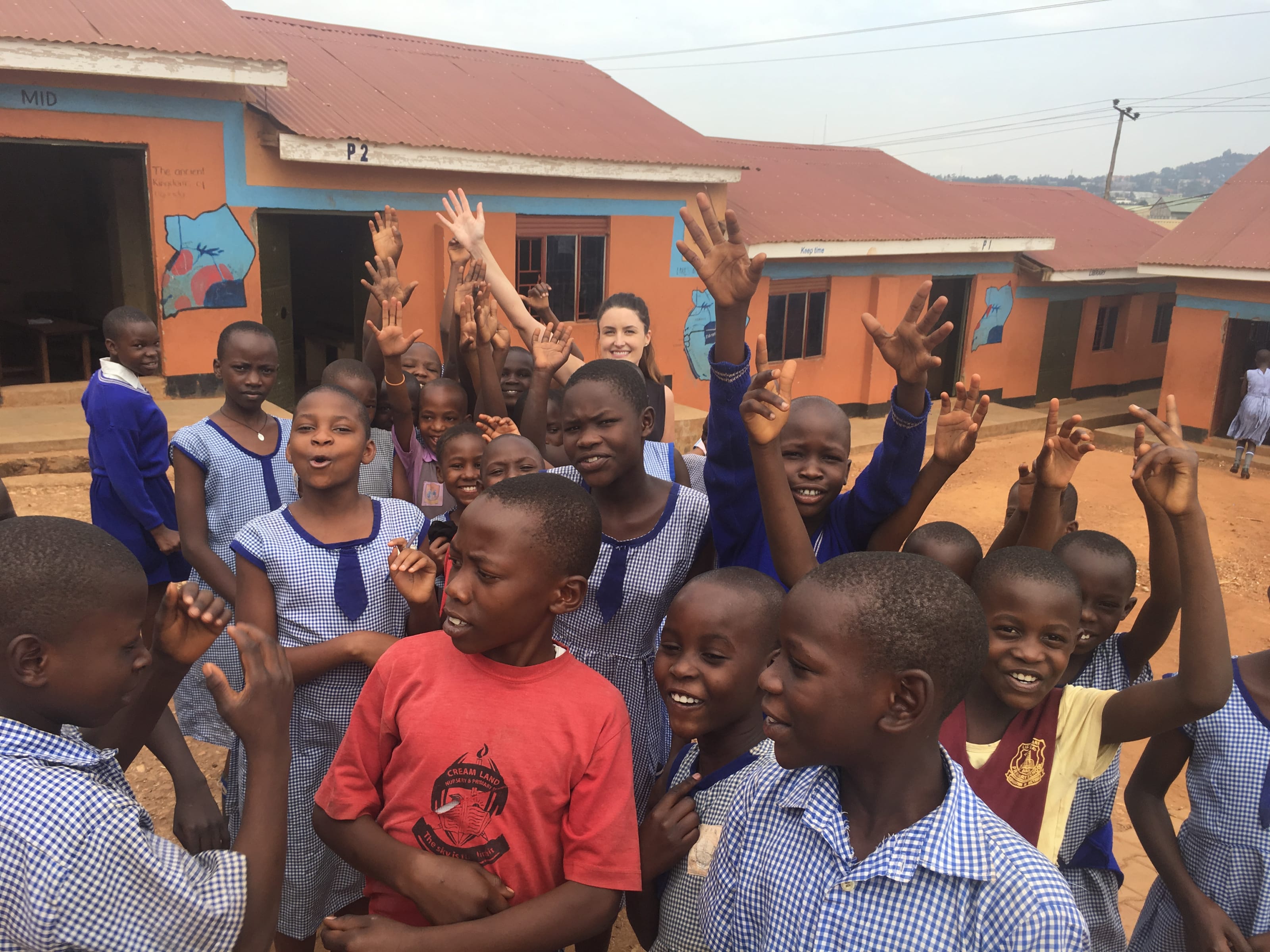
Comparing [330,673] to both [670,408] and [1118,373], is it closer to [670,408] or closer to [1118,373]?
[670,408]

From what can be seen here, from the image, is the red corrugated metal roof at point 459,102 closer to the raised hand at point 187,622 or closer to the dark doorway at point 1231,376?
the dark doorway at point 1231,376

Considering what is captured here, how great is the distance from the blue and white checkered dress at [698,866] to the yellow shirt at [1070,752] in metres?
0.47

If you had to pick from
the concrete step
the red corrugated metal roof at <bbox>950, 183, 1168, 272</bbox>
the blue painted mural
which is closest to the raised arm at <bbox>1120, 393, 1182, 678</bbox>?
the concrete step

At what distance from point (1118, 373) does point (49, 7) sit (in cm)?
1673

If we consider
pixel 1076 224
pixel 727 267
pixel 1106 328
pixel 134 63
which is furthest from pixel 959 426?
pixel 1076 224

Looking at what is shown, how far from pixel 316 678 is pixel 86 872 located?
1025mm

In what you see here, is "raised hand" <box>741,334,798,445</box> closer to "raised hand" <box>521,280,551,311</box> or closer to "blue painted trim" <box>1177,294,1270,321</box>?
"raised hand" <box>521,280,551,311</box>

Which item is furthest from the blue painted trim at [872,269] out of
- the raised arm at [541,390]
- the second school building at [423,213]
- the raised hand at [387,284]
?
the raised arm at [541,390]

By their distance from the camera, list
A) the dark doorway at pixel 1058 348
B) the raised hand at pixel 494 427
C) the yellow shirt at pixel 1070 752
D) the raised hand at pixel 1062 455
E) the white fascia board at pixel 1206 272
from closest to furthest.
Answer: the yellow shirt at pixel 1070 752 < the raised hand at pixel 1062 455 < the raised hand at pixel 494 427 < the white fascia board at pixel 1206 272 < the dark doorway at pixel 1058 348

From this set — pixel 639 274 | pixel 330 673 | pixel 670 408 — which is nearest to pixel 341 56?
pixel 639 274

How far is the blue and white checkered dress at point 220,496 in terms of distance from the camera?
295 cm

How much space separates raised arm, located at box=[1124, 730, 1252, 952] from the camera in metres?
1.93

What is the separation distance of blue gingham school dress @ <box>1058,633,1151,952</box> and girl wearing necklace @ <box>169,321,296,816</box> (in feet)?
7.36

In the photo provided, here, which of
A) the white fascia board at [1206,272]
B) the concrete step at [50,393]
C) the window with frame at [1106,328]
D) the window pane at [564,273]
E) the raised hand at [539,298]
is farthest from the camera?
the window with frame at [1106,328]
